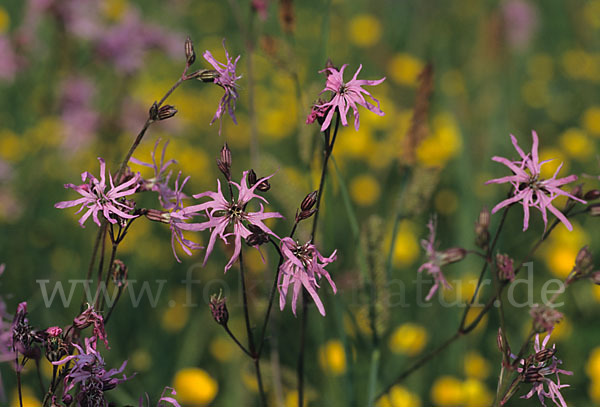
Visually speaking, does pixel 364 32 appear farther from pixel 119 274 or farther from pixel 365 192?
pixel 119 274

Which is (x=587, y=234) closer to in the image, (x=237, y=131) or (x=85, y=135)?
(x=237, y=131)

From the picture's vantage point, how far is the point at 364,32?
3.94 meters

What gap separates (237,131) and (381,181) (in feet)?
3.37

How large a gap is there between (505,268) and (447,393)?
0.88m

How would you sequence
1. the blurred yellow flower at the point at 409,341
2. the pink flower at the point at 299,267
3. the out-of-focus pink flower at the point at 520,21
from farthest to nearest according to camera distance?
the out-of-focus pink flower at the point at 520,21 → the blurred yellow flower at the point at 409,341 → the pink flower at the point at 299,267

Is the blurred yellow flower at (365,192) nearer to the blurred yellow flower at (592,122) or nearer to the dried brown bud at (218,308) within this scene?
the blurred yellow flower at (592,122)

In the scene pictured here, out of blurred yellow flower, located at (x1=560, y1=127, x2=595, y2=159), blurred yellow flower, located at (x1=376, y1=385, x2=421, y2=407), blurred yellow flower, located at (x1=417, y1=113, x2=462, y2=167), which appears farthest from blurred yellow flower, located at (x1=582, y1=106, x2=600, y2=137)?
blurred yellow flower, located at (x1=376, y1=385, x2=421, y2=407)

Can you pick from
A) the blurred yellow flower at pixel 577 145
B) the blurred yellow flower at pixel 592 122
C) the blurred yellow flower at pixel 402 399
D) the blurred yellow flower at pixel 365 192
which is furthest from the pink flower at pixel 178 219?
the blurred yellow flower at pixel 592 122

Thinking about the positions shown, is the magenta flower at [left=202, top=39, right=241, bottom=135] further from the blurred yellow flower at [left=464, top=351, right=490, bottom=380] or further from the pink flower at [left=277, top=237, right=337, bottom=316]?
the blurred yellow flower at [left=464, top=351, right=490, bottom=380]

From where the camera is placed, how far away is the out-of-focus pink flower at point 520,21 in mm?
4512

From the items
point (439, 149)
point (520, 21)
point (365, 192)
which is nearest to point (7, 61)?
point (365, 192)

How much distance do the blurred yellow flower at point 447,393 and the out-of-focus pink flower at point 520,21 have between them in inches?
129

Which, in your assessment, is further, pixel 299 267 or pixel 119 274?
pixel 119 274

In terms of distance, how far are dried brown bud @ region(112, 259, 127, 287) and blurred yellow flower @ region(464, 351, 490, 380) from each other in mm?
1223
